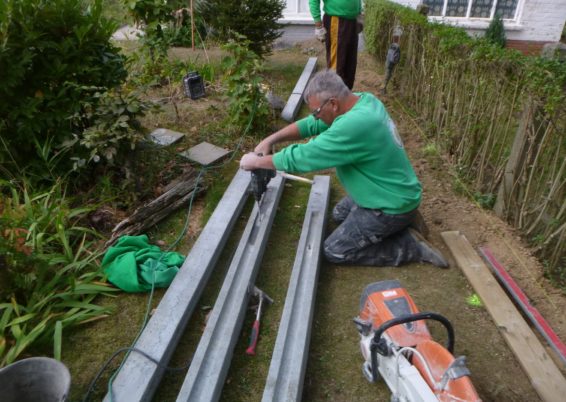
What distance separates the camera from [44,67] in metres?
3.41

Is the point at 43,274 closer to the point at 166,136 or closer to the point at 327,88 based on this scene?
the point at 327,88

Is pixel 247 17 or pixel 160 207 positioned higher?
pixel 247 17

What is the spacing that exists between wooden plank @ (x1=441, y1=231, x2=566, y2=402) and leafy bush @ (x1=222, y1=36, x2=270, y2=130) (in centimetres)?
274

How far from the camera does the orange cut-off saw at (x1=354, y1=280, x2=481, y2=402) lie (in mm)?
1676

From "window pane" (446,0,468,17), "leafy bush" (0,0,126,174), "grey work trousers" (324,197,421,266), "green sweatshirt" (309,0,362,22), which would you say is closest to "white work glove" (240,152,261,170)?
"grey work trousers" (324,197,421,266)

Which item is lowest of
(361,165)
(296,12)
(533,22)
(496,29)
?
(361,165)

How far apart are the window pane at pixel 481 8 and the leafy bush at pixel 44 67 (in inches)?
383

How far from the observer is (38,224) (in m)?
3.09

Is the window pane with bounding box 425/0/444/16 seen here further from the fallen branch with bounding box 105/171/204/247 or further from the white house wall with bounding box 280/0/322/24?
Result: the fallen branch with bounding box 105/171/204/247

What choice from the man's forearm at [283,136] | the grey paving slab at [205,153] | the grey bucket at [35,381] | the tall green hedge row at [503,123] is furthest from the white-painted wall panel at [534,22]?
the grey bucket at [35,381]

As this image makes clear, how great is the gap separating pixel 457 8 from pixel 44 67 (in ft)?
33.3

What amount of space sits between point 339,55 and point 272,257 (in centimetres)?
367

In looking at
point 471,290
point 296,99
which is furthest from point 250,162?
point 296,99

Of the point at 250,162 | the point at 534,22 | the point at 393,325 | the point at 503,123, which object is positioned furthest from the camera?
the point at 534,22
